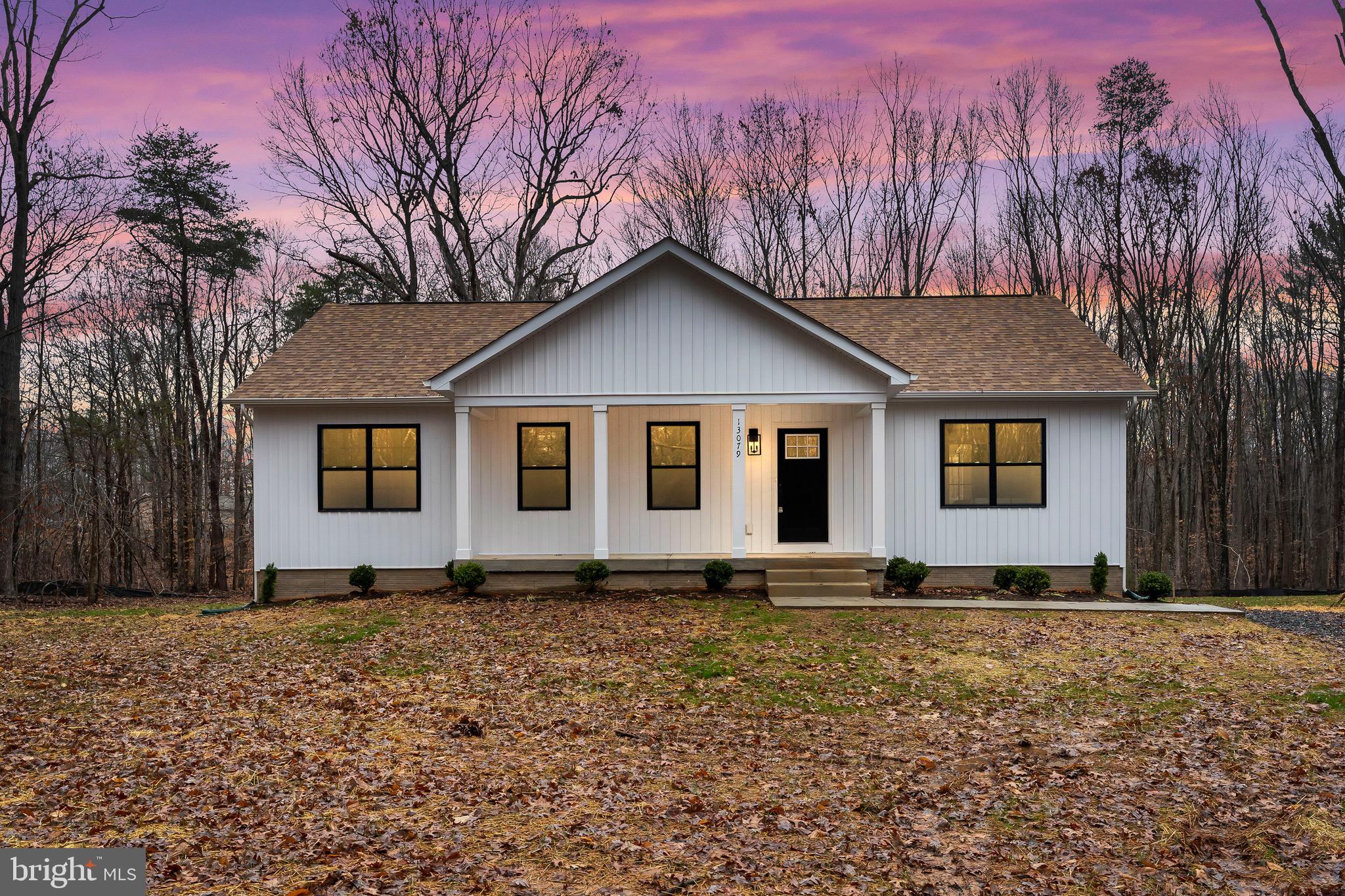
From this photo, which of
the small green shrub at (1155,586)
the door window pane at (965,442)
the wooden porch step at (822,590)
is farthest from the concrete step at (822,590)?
the small green shrub at (1155,586)

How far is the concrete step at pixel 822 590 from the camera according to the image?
1395 cm

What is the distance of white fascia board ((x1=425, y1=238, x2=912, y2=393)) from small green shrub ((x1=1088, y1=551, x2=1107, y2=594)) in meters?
4.92

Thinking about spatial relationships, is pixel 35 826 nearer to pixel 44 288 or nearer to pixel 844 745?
pixel 844 745

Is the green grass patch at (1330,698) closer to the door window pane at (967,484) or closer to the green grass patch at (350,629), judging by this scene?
the door window pane at (967,484)

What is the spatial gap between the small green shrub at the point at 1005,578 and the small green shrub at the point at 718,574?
4.76 m

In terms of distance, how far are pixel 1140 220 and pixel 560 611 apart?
939 inches

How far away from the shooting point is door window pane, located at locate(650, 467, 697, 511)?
52.5 ft

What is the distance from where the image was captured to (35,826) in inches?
207

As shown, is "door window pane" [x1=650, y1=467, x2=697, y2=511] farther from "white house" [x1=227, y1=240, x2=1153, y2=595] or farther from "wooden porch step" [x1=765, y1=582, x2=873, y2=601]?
"wooden porch step" [x1=765, y1=582, x2=873, y2=601]

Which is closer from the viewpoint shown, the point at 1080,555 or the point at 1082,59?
the point at 1080,555

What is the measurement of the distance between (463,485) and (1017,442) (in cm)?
1022

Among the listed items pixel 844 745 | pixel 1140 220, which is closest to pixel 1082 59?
pixel 1140 220

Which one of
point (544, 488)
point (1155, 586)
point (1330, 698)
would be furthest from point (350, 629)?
point (1155, 586)
